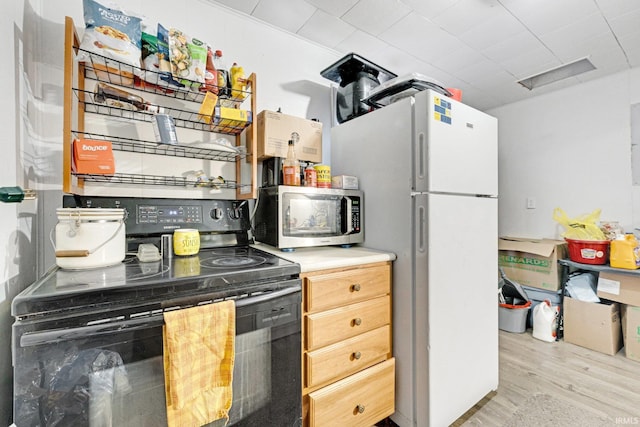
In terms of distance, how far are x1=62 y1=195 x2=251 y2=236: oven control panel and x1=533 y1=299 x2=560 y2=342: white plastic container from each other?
2579 millimetres

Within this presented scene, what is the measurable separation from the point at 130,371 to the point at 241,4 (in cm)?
188

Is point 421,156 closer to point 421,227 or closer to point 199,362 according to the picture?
point 421,227

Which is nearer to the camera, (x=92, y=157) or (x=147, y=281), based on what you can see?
(x=147, y=281)

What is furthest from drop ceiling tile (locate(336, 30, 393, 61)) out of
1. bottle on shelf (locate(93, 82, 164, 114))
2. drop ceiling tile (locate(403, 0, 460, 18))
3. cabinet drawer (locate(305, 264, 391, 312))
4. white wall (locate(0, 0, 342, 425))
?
cabinet drawer (locate(305, 264, 391, 312))

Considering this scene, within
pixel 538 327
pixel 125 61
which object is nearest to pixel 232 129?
pixel 125 61

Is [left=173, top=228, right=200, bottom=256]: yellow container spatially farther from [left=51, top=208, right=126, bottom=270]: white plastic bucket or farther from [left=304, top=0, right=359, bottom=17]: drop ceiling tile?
[left=304, top=0, right=359, bottom=17]: drop ceiling tile

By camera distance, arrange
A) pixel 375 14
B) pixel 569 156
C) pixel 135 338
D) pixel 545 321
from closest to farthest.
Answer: pixel 135 338
pixel 375 14
pixel 545 321
pixel 569 156

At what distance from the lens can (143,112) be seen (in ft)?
4.40

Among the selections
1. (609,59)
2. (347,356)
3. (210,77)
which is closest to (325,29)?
(210,77)

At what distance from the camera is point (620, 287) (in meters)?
Answer: 2.14

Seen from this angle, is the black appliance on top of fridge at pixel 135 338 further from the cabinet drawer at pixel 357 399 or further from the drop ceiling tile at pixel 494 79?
the drop ceiling tile at pixel 494 79

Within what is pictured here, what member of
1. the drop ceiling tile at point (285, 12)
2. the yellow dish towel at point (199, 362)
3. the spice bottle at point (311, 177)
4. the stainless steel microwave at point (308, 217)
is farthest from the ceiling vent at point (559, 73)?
the yellow dish towel at point (199, 362)

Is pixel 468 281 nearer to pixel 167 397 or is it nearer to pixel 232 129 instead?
pixel 167 397

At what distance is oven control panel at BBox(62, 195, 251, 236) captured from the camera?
1239 mm
